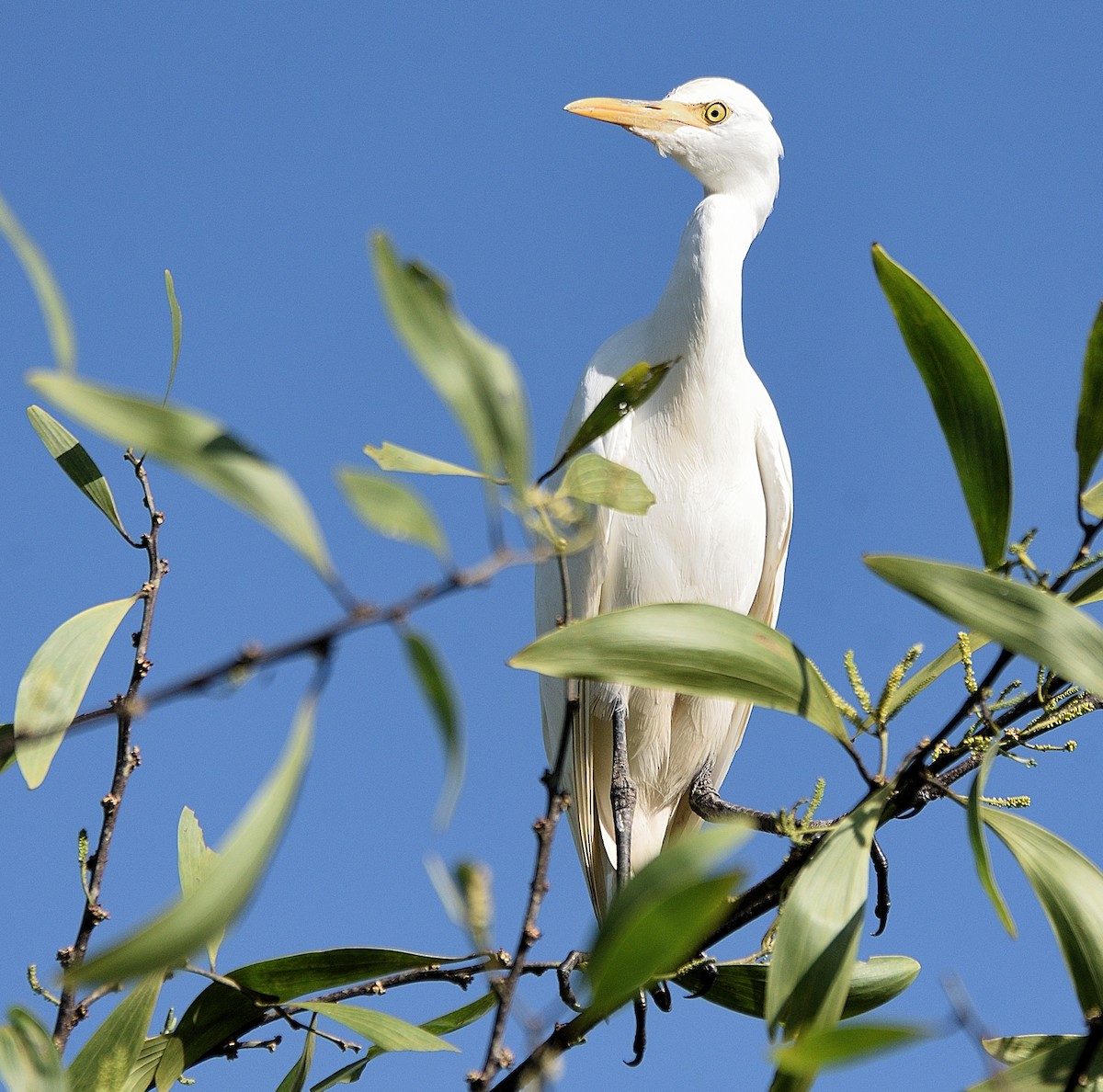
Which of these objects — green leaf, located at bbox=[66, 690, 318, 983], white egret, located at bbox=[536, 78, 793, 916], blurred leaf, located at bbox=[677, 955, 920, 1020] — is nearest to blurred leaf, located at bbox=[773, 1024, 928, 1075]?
green leaf, located at bbox=[66, 690, 318, 983]

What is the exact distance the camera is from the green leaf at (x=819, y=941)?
1.01 meters

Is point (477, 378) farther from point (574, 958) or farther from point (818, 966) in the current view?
point (574, 958)

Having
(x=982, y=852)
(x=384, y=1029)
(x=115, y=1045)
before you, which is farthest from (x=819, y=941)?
(x=115, y=1045)

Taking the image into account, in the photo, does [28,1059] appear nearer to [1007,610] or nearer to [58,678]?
[58,678]

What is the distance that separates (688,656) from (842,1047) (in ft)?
1.13

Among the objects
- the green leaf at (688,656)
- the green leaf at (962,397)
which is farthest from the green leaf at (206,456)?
the green leaf at (962,397)

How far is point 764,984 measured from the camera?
64.3 inches

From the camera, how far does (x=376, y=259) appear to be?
0.70 metres

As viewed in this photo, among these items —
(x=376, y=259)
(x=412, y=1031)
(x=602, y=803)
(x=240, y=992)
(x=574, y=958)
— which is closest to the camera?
(x=376, y=259)

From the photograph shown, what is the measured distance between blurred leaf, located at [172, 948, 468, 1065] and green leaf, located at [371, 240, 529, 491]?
884mm

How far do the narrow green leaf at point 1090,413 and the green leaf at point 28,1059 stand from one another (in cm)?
87

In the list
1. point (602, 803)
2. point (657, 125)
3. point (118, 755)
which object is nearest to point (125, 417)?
point (118, 755)

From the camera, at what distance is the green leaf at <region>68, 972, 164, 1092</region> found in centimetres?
130

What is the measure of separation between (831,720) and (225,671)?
1.93 feet
